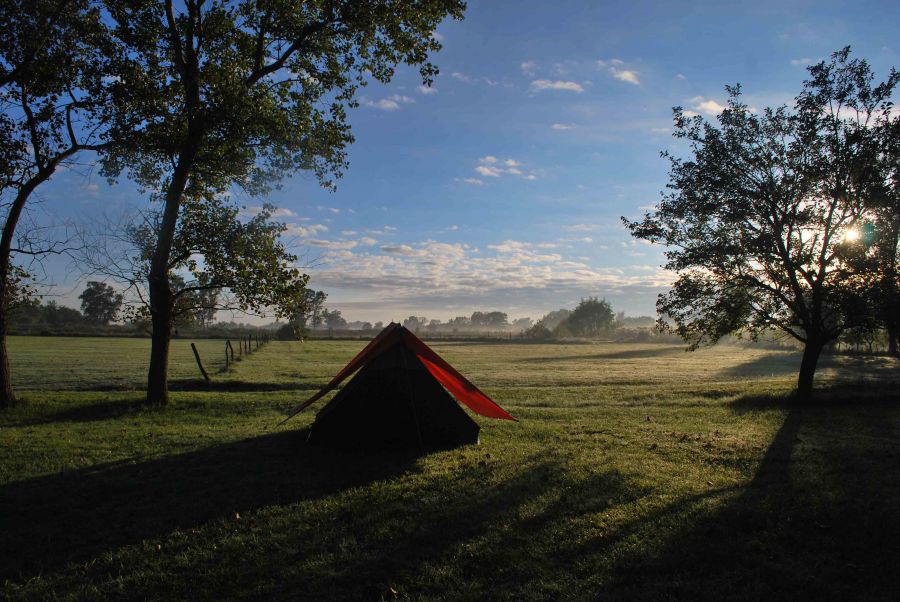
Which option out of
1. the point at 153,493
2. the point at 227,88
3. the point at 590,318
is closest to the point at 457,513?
the point at 153,493

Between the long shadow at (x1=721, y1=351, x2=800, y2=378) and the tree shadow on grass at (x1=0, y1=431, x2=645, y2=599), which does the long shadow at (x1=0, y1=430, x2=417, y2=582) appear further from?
the long shadow at (x1=721, y1=351, x2=800, y2=378)

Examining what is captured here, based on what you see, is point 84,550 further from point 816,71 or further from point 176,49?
point 816,71

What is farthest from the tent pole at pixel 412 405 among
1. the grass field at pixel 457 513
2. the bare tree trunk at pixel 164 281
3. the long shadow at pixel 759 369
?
the long shadow at pixel 759 369

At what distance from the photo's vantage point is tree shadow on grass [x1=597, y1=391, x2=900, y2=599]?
15.5ft

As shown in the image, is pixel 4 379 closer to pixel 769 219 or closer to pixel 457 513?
pixel 457 513

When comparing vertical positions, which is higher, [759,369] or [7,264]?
[7,264]

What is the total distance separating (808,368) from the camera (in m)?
18.2

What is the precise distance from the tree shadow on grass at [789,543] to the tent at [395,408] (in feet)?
15.7

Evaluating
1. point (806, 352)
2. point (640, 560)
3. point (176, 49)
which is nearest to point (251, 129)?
point (176, 49)

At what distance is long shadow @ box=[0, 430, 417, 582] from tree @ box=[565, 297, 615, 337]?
12511cm

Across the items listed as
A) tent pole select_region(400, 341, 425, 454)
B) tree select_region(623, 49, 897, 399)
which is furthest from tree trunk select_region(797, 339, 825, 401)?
tent pole select_region(400, 341, 425, 454)

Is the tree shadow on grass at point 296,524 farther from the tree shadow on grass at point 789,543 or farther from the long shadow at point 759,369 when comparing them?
the long shadow at point 759,369

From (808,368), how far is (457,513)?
686 inches

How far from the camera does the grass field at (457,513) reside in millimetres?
4863
